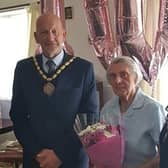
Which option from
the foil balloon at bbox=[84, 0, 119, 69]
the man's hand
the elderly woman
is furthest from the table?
the elderly woman

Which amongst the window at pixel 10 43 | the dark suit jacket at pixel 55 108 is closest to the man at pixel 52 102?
the dark suit jacket at pixel 55 108

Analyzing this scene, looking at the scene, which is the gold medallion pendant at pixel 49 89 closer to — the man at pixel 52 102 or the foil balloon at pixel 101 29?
the man at pixel 52 102

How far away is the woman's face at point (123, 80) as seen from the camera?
164 centimetres

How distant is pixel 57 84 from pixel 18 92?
0.68ft

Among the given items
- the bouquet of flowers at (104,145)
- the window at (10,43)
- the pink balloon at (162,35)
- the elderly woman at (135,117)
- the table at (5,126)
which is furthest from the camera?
the window at (10,43)

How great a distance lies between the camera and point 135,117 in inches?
63.9

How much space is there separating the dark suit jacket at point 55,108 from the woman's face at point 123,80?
16 centimetres

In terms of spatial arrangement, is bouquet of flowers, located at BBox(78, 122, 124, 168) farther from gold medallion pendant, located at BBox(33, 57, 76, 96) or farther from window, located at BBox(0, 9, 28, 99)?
window, located at BBox(0, 9, 28, 99)

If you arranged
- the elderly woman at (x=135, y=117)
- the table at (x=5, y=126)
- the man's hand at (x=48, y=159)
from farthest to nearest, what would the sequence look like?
1. the table at (x=5, y=126)
2. the man's hand at (x=48, y=159)
3. the elderly woman at (x=135, y=117)

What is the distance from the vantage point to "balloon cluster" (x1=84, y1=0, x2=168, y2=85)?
2.86 m

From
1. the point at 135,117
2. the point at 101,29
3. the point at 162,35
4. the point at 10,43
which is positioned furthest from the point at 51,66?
the point at 10,43

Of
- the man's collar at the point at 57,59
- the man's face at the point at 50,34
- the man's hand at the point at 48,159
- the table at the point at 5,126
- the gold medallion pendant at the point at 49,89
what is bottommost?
the table at the point at 5,126

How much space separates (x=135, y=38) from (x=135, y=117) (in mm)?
1447

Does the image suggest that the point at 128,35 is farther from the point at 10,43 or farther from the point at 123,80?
the point at 10,43
